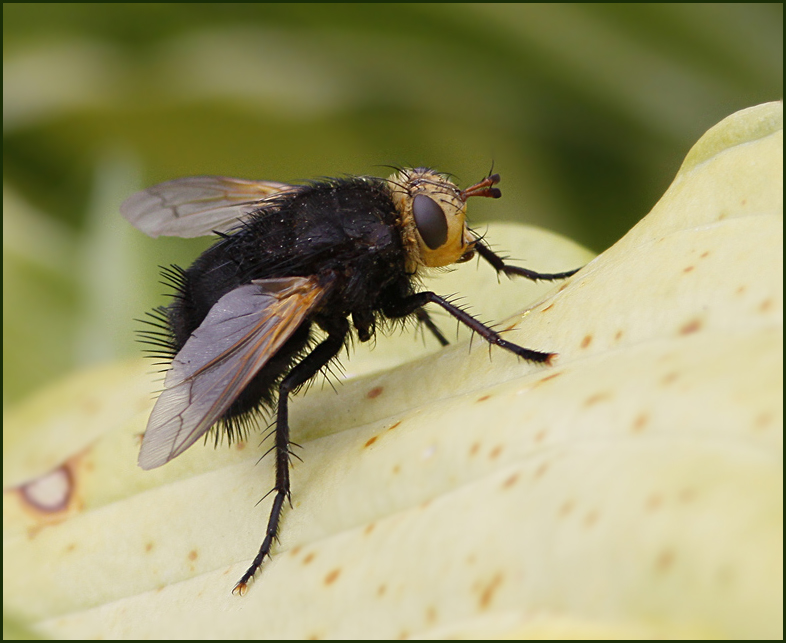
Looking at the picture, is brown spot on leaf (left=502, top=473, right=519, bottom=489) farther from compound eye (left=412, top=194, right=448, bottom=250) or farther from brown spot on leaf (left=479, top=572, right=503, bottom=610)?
compound eye (left=412, top=194, right=448, bottom=250)

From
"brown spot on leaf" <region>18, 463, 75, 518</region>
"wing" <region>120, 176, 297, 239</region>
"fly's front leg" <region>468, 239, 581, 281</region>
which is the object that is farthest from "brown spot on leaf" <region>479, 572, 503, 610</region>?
"wing" <region>120, 176, 297, 239</region>

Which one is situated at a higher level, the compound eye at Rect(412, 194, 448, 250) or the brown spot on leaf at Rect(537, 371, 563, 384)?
the compound eye at Rect(412, 194, 448, 250)

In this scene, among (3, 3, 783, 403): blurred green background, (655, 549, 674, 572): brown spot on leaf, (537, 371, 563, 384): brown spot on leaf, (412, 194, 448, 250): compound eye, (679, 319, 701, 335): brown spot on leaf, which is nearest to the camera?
(655, 549, 674, 572): brown spot on leaf

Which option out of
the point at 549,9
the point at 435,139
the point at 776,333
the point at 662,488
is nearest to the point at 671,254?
the point at 776,333

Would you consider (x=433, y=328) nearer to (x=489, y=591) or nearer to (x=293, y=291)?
(x=293, y=291)

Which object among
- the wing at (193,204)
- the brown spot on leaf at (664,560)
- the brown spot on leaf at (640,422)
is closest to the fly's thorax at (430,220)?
the wing at (193,204)

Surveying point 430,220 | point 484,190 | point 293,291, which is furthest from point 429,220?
point 293,291
